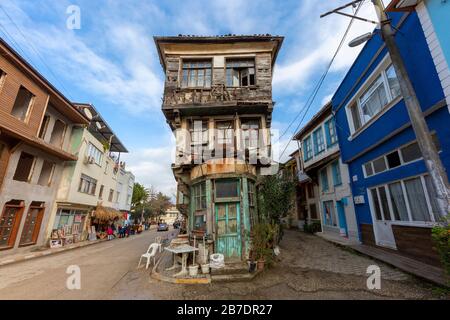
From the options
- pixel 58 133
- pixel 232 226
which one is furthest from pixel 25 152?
pixel 232 226

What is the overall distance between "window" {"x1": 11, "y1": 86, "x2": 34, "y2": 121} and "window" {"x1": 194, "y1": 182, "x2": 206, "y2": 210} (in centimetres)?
1173

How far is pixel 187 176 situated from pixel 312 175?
39.1 ft

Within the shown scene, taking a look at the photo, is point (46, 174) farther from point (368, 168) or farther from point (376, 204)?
point (376, 204)

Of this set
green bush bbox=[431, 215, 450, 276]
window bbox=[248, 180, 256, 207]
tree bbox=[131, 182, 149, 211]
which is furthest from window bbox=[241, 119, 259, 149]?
tree bbox=[131, 182, 149, 211]

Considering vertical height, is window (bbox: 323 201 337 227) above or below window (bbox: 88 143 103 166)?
below

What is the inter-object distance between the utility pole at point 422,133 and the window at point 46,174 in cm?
2023

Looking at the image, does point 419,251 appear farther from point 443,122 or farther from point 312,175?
point 312,175

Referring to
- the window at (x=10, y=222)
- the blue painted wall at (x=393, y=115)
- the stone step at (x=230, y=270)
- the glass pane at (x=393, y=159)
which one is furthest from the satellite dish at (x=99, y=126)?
the glass pane at (x=393, y=159)

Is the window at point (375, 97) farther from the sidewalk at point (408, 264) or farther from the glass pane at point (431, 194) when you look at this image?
the sidewalk at point (408, 264)

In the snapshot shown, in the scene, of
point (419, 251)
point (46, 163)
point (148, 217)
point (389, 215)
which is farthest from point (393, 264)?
point (148, 217)

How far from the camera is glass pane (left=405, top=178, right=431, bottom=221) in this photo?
6.73 m

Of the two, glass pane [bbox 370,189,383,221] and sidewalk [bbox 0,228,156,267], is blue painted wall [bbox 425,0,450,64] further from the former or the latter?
sidewalk [bbox 0,228,156,267]

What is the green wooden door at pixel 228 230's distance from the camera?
7.88 metres

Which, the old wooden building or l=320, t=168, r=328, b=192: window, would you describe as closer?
the old wooden building
